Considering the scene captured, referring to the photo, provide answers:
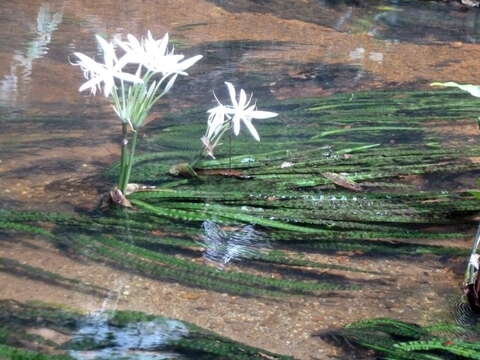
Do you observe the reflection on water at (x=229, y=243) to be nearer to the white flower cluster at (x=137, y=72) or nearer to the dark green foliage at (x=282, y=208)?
the dark green foliage at (x=282, y=208)

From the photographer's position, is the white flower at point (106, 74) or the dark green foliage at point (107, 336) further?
the white flower at point (106, 74)

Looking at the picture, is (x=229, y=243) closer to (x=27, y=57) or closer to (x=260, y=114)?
(x=260, y=114)

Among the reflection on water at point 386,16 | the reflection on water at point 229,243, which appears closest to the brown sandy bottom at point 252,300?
the reflection on water at point 229,243

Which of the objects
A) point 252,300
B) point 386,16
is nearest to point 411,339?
point 252,300

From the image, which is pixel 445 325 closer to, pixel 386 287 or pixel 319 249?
pixel 386 287

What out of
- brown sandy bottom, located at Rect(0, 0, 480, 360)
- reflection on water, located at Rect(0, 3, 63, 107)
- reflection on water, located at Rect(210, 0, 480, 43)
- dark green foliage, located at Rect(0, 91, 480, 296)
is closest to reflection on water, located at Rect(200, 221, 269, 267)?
dark green foliage, located at Rect(0, 91, 480, 296)
